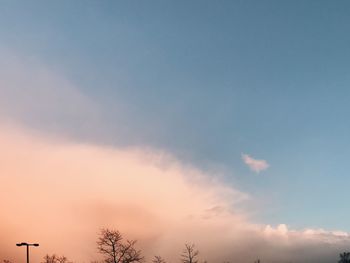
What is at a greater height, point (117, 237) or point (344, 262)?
point (117, 237)

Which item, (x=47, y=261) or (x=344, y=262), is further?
(x=344, y=262)

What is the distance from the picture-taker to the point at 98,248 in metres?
61.9

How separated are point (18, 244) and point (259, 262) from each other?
74772 millimetres

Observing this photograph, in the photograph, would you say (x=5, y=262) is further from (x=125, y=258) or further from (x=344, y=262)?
(x=344, y=262)

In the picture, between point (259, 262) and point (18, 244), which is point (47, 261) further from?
point (259, 262)

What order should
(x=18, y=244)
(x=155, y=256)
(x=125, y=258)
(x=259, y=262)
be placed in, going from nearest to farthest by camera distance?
(x=18, y=244) → (x=125, y=258) → (x=155, y=256) → (x=259, y=262)

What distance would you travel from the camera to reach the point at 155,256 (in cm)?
7631

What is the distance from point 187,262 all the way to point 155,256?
5931mm

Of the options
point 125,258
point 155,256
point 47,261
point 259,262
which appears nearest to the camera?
point 125,258

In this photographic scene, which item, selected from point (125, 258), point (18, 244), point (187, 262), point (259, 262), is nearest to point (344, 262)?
point (259, 262)

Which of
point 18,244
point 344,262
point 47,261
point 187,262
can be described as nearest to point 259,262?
point 344,262

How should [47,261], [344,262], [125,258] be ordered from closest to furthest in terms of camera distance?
[125,258] → [47,261] → [344,262]

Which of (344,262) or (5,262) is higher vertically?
(5,262)

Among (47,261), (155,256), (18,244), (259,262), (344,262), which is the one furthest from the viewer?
(344,262)
